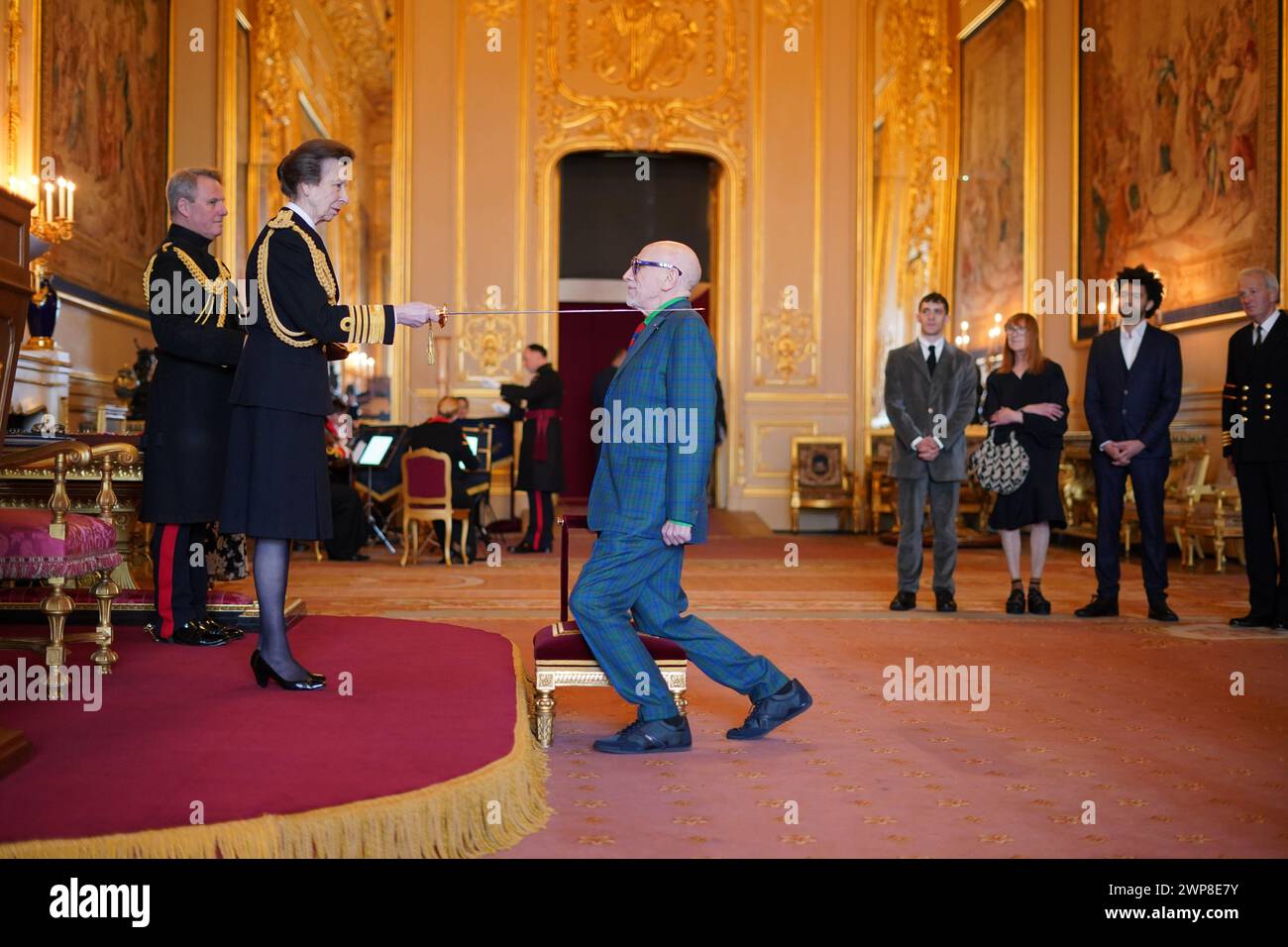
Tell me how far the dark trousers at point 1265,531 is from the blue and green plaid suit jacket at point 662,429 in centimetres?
378

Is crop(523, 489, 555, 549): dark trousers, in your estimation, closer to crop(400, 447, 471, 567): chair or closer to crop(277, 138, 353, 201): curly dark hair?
crop(400, 447, 471, 567): chair

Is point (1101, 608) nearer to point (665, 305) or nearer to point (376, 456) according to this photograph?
point (665, 305)

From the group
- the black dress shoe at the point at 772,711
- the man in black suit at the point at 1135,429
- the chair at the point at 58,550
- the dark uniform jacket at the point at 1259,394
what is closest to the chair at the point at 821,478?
the man in black suit at the point at 1135,429

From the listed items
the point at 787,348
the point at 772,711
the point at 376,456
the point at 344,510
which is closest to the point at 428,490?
the point at 344,510

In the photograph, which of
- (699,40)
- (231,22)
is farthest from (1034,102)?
(231,22)

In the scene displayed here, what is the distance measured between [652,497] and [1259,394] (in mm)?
3958

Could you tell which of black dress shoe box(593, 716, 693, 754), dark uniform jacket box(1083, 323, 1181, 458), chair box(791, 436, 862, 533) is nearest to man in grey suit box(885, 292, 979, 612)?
dark uniform jacket box(1083, 323, 1181, 458)

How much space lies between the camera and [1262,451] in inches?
228

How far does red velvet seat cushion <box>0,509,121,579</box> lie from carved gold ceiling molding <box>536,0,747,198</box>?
9.78 m

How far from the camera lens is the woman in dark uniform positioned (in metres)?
3.35

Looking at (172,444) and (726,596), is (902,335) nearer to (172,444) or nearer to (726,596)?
(726,596)

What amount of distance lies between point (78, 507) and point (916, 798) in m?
4.22

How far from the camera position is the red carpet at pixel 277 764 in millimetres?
2146
